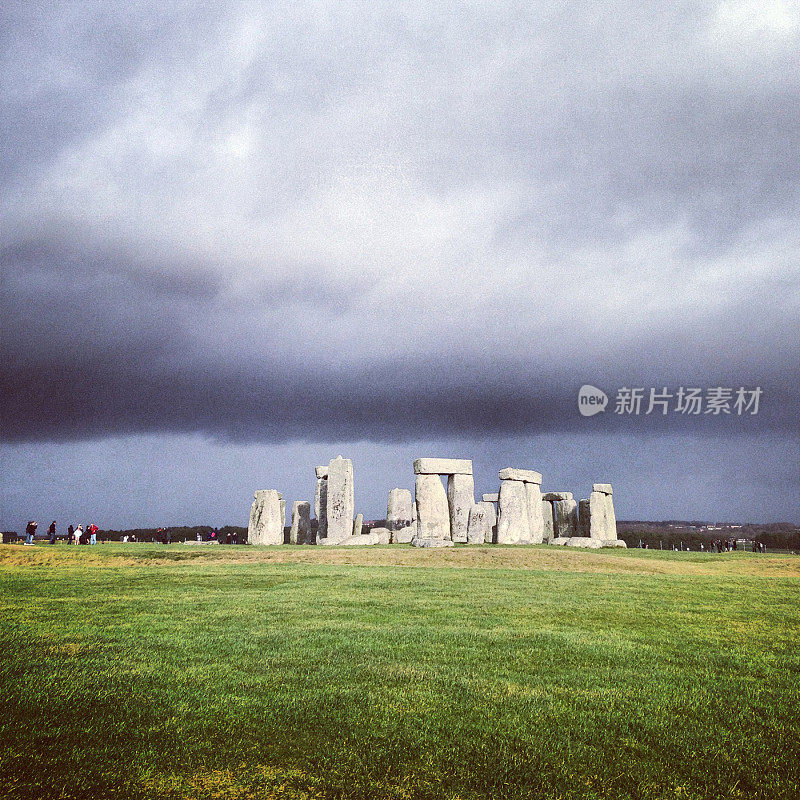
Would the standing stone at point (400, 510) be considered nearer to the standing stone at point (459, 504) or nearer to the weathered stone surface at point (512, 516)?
the standing stone at point (459, 504)

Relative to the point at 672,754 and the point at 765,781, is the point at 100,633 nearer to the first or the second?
the point at 672,754

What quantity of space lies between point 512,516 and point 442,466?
138 inches

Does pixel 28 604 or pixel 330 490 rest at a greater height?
pixel 330 490

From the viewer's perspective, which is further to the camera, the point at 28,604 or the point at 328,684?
the point at 28,604

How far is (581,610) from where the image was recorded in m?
9.09

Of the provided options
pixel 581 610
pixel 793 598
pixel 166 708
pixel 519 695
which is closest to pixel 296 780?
pixel 166 708

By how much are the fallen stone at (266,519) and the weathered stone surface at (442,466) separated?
6.49 m

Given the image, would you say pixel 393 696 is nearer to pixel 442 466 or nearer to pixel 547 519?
pixel 442 466

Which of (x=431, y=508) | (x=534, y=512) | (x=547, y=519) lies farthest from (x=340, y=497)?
(x=547, y=519)

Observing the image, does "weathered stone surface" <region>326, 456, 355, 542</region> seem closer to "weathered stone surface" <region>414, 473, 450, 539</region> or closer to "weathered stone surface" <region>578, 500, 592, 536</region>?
"weathered stone surface" <region>414, 473, 450, 539</region>

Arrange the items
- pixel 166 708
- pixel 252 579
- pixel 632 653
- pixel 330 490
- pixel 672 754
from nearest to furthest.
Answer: pixel 672 754
pixel 166 708
pixel 632 653
pixel 252 579
pixel 330 490

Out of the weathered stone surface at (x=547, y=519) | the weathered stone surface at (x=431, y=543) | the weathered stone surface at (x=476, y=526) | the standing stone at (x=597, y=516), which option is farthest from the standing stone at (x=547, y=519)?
the weathered stone surface at (x=431, y=543)

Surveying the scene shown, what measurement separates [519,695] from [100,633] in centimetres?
470

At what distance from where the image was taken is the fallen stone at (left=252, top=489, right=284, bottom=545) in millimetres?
27031
